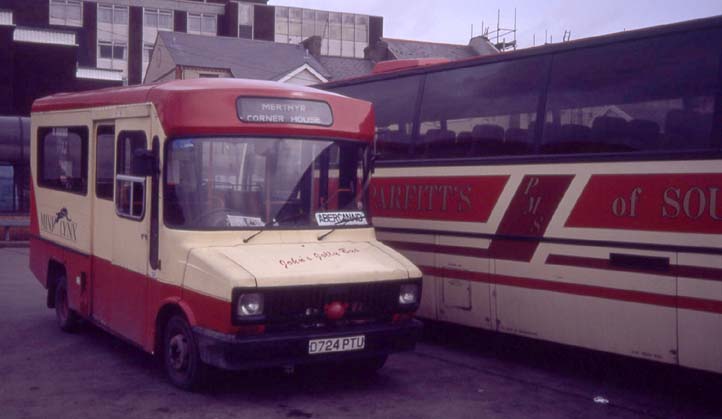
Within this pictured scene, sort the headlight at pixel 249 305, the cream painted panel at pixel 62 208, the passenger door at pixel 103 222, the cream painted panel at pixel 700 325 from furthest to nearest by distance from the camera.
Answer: the cream painted panel at pixel 62 208 < the passenger door at pixel 103 222 < the cream painted panel at pixel 700 325 < the headlight at pixel 249 305

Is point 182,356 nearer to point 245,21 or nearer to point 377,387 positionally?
point 377,387

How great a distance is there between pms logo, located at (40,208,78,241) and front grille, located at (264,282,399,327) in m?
3.99

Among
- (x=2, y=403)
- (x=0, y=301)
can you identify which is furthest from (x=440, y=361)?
(x=0, y=301)

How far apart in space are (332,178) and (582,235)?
2.53m

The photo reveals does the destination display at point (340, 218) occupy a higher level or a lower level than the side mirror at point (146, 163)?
lower

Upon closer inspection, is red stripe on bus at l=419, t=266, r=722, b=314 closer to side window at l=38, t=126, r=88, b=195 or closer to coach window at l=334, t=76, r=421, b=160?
coach window at l=334, t=76, r=421, b=160

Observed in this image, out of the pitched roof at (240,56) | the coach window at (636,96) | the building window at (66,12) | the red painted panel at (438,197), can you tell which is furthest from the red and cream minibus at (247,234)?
the building window at (66,12)

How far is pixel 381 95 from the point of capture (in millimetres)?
12008

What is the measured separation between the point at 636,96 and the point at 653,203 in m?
1.13

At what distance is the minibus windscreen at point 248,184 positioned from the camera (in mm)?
8078

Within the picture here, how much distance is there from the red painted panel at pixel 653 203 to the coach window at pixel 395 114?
9.88 ft

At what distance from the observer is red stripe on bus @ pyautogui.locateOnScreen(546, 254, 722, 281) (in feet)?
24.9

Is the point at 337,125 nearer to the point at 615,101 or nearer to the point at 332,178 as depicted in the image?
the point at 332,178

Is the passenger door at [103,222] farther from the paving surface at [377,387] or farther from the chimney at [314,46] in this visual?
the chimney at [314,46]
